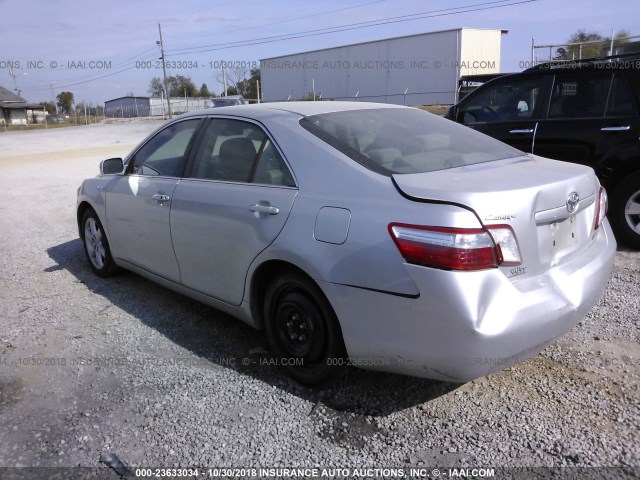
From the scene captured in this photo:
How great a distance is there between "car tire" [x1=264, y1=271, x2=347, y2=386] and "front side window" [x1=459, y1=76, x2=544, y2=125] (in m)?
4.22

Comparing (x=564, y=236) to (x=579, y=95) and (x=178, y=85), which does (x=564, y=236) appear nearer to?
(x=579, y=95)

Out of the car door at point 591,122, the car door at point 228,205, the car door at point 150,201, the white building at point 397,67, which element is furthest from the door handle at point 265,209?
the white building at point 397,67

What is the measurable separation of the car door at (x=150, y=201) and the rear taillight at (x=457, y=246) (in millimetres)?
2135

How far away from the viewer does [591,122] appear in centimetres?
568

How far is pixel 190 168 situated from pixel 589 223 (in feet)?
8.74

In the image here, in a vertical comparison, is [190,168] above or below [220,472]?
above

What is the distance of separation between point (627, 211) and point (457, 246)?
392cm

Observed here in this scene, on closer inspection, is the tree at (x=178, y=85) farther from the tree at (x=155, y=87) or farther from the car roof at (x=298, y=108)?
the car roof at (x=298, y=108)

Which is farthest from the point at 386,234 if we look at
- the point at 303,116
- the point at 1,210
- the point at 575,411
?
the point at 1,210

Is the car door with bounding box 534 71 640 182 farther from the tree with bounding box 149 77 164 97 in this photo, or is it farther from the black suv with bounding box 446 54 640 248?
the tree with bounding box 149 77 164 97

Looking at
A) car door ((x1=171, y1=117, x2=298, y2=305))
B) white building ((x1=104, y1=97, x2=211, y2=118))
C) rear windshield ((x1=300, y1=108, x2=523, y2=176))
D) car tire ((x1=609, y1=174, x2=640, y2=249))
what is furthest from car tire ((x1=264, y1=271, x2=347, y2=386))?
white building ((x1=104, y1=97, x2=211, y2=118))

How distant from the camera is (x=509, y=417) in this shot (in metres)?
2.93

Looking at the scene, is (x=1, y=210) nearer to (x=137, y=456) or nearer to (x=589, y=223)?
(x=137, y=456)

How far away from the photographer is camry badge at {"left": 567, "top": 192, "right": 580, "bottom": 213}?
2.87 meters
